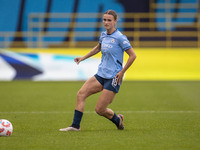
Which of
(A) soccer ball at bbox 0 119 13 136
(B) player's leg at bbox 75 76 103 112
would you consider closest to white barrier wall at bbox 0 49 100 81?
(B) player's leg at bbox 75 76 103 112

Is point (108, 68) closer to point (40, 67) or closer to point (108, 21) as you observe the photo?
point (108, 21)

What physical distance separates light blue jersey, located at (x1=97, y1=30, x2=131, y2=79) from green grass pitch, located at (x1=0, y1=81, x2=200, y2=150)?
1.06m

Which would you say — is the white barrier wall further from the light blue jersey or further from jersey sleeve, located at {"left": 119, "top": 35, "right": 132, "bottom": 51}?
jersey sleeve, located at {"left": 119, "top": 35, "right": 132, "bottom": 51}

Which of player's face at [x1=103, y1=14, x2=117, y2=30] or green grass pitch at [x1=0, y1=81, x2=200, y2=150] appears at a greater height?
player's face at [x1=103, y1=14, x2=117, y2=30]

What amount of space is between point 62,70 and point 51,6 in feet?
27.0

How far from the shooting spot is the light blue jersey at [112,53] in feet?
24.5

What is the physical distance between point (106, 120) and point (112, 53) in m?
2.26

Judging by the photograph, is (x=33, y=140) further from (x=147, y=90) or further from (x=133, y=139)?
(x=147, y=90)

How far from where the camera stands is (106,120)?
30.5ft

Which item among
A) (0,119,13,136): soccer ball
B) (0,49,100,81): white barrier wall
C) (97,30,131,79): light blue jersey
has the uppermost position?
(97,30,131,79): light blue jersey

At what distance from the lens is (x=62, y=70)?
18.9 meters

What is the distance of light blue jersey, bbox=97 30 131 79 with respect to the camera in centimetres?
746

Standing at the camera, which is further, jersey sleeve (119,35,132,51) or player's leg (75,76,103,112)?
player's leg (75,76,103,112)

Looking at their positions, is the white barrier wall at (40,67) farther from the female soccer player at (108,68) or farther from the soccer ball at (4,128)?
the soccer ball at (4,128)
